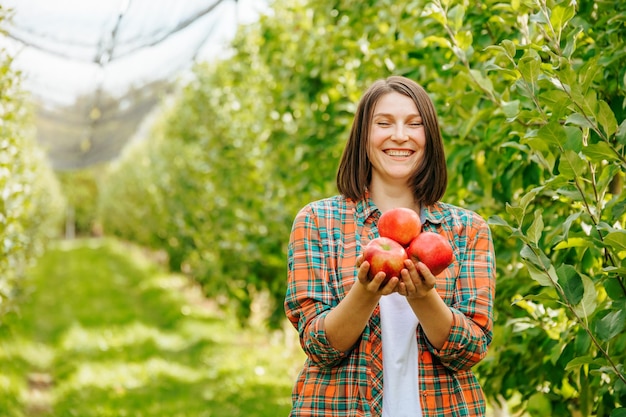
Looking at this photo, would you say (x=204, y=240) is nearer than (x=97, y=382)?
No

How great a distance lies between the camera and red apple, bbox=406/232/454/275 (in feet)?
5.79

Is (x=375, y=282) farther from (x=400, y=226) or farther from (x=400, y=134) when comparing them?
(x=400, y=134)

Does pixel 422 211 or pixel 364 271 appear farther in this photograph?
pixel 422 211

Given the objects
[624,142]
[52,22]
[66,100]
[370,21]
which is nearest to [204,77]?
[66,100]

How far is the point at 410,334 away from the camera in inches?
74.5

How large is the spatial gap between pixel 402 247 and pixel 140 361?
7.13m

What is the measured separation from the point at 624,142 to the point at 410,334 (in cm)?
77

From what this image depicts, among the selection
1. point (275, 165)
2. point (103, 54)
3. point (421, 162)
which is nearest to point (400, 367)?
point (421, 162)

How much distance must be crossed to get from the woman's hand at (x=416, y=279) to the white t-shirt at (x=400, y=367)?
0.20 metres

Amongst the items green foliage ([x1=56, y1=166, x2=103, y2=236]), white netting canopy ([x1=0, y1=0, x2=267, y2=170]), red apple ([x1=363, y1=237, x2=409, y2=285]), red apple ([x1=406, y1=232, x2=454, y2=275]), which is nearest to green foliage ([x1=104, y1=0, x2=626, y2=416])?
red apple ([x1=406, y1=232, x2=454, y2=275])

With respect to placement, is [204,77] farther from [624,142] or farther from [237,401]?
[624,142]

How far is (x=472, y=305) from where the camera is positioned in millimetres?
1920

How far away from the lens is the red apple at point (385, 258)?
1703 millimetres

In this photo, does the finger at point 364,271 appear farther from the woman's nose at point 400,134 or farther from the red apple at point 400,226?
the woman's nose at point 400,134
